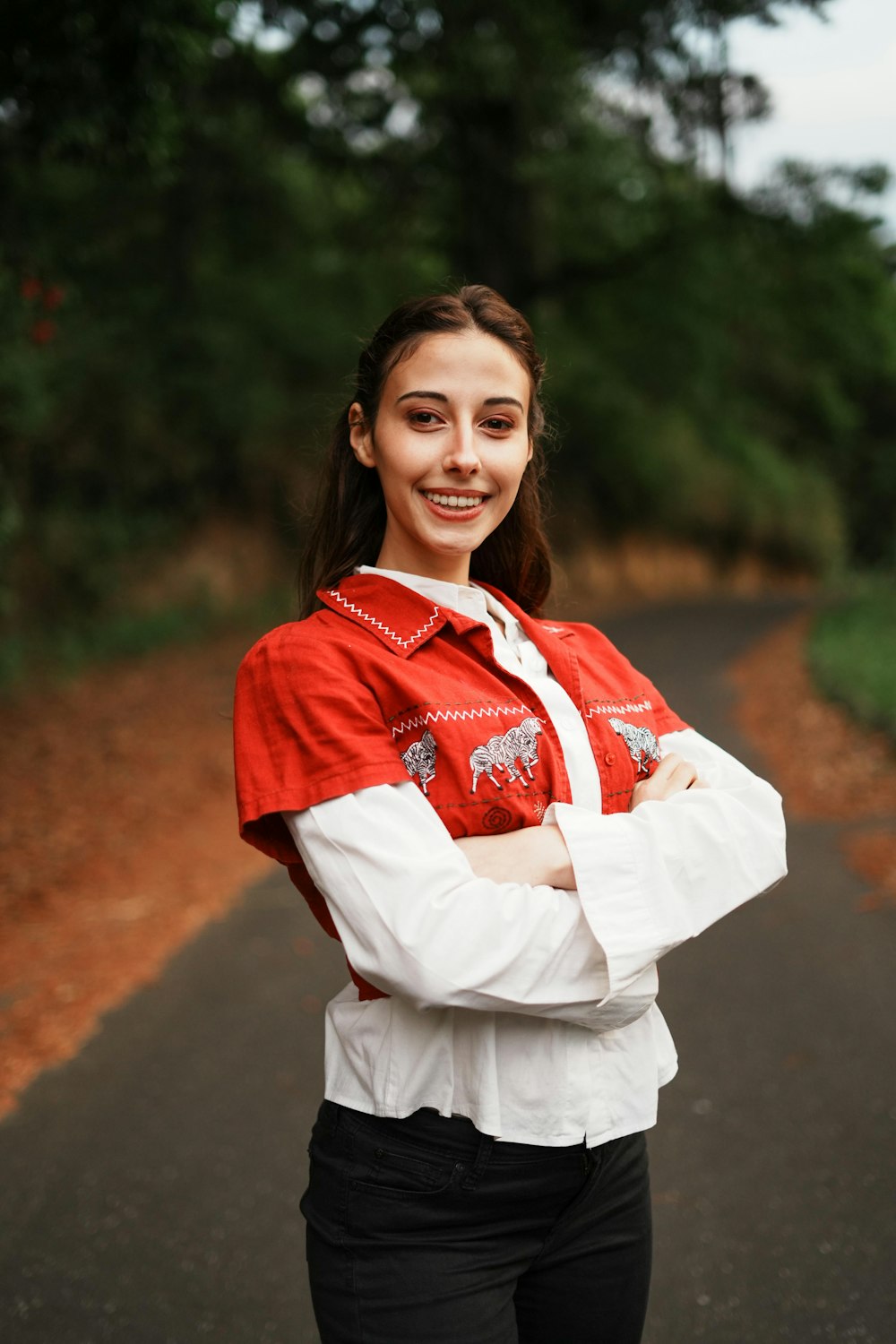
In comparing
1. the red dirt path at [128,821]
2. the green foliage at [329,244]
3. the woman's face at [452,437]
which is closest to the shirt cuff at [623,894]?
the woman's face at [452,437]

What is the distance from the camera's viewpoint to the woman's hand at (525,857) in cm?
171

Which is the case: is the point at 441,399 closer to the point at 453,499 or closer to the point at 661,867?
the point at 453,499

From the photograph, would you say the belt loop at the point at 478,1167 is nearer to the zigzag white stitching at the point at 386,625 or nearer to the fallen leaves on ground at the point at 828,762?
the zigzag white stitching at the point at 386,625

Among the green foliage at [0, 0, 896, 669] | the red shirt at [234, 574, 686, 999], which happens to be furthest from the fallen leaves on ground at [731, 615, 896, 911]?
the red shirt at [234, 574, 686, 999]

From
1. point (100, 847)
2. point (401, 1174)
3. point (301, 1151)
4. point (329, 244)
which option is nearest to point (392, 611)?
point (401, 1174)

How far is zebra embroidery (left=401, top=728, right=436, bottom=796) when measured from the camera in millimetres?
1739

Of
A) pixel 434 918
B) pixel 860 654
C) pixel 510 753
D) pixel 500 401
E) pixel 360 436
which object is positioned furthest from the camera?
pixel 860 654

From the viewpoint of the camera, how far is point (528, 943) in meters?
1.62

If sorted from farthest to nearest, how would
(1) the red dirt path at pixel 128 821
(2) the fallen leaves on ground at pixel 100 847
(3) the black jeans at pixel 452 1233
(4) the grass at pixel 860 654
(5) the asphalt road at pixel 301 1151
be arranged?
(4) the grass at pixel 860 654, (1) the red dirt path at pixel 128 821, (2) the fallen leaves on ground at pixel 100 847, (5) the asphalt road at pixel 301 1151, (3) the black jeans at pixel 452 1233

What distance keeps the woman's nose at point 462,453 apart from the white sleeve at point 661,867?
22.4 inches

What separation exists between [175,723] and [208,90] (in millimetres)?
6072

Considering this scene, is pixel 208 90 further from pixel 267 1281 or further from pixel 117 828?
pixel 267 1281

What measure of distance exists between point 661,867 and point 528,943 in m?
0.23

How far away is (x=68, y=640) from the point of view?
38.2ft
